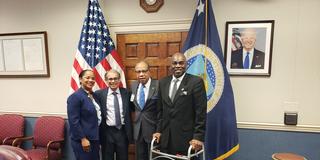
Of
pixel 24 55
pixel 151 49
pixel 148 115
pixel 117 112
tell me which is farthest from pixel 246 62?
pixel 24 55

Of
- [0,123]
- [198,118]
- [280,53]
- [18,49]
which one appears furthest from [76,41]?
[280,53]

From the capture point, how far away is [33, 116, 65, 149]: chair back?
2.99 meters

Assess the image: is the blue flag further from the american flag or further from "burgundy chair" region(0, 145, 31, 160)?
"burgundy chair" region(0, 145, 31, 160)

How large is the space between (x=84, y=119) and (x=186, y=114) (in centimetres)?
99

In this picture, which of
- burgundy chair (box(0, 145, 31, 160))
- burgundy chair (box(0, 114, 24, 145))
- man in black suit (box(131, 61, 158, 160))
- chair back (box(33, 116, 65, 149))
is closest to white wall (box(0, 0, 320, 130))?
chair back (box(33, 116, 65, 149))

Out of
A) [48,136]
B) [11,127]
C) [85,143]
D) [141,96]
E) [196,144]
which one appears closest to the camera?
[196,144]

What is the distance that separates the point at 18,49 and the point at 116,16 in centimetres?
150

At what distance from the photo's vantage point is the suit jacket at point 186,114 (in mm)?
1946

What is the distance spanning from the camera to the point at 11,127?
3197 mm

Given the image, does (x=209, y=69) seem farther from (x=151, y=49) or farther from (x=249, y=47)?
(x=151, y=49)

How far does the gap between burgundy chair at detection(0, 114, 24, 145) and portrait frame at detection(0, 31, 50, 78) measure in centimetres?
60

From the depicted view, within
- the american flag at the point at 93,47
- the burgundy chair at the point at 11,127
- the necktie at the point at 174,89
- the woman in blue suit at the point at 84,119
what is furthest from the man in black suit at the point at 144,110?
the burgundy chair at the point at 11,127

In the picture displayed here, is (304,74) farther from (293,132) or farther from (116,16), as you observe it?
(116,16)

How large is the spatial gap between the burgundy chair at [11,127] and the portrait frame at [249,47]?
9.37 ft
